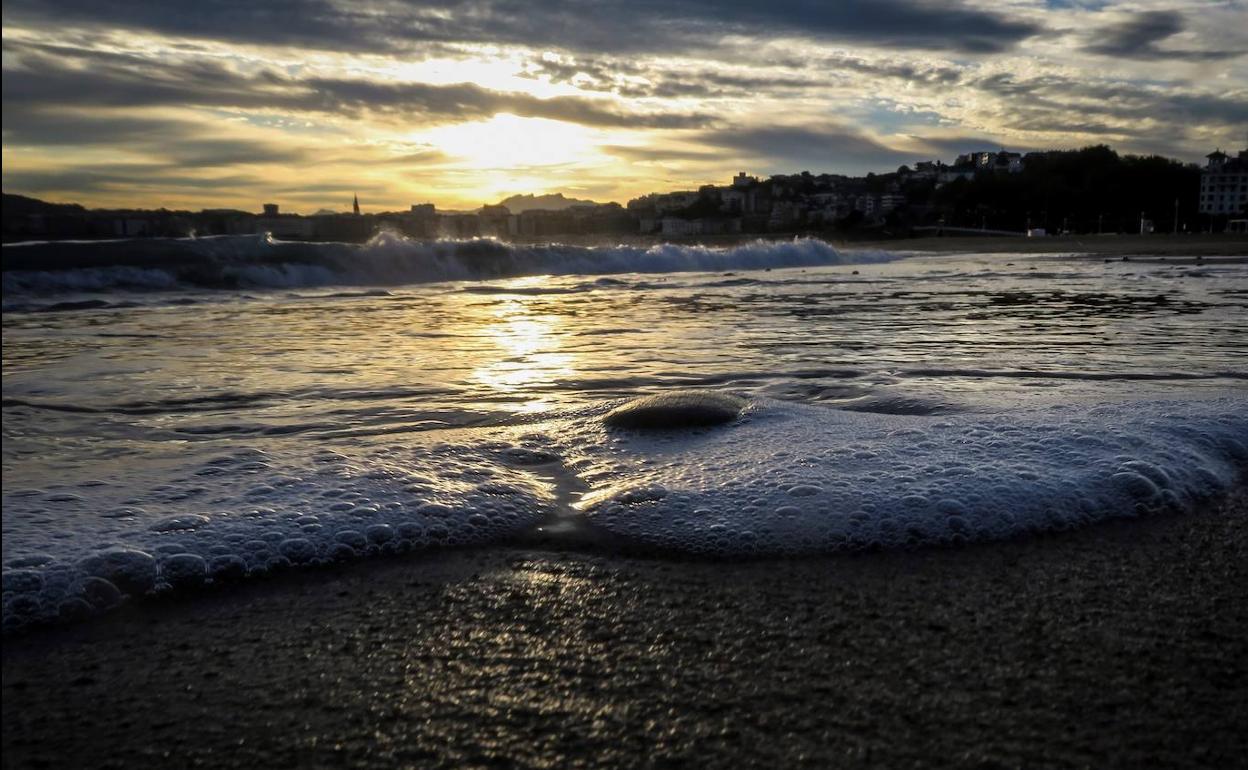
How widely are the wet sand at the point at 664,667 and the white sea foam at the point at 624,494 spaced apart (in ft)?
0.55

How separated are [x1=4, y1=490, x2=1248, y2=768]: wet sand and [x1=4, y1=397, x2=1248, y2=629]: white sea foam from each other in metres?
0.17

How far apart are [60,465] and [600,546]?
201 cm

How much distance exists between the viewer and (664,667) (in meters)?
1.67

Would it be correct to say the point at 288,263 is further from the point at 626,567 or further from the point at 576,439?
the point at 626,567

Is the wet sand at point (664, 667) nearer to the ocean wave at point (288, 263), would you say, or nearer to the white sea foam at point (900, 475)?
the white sea foam at point (900, 475)

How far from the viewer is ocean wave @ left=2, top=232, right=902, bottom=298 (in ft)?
43.4

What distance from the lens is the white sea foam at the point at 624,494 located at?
7.57 ft

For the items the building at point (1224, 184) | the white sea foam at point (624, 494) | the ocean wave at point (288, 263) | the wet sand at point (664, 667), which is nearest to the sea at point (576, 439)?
the white sea foam at point (624, 494)

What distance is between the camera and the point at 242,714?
1.53 meters

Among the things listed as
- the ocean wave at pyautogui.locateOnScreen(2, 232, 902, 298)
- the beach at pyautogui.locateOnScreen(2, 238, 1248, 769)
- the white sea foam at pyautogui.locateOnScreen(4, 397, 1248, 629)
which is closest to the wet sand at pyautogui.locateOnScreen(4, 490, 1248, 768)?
the beach at pyautogui.locateOnScreen(2, 238, 1248, 769)

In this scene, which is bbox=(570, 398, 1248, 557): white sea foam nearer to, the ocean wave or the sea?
the sea

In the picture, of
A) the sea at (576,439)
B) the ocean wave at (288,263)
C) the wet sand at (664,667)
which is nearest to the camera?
the wet sand at (664,667)

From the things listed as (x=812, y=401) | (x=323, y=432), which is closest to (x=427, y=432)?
(x=323, y=432)

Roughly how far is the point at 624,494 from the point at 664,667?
3.61 ft
